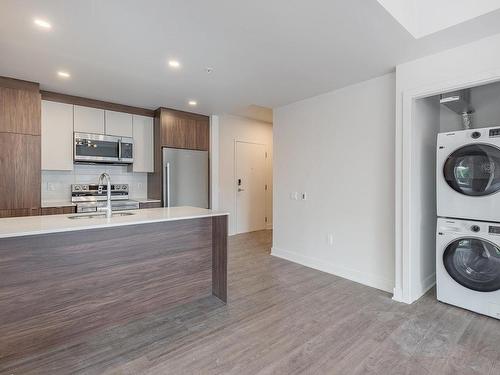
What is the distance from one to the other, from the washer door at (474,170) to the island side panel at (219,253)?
7.37ft

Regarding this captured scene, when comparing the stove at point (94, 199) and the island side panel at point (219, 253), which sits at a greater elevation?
the stove at point (94, 199)

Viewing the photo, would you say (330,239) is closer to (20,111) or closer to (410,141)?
(410,141)

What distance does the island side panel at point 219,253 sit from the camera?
9.05ft

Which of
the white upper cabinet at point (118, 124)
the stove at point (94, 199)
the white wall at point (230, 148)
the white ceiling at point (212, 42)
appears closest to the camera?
the white ceiling at point (212, 42)

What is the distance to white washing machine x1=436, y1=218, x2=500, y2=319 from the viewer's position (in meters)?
2.38

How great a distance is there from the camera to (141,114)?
454cm

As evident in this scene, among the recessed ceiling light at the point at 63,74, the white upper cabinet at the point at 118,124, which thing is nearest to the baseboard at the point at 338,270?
the white upper cabinet at the point at 118,124

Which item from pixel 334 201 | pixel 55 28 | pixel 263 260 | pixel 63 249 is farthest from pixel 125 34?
pixel 263 260

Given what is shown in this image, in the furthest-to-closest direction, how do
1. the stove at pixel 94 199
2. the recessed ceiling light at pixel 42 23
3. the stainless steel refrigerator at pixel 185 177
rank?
the stainless steel refrigerator at pixel 185 177 < the stove at pixel 94 199 < the recessed ceiling light at pixel 42 23

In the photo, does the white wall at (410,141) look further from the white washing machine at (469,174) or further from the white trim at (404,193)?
the white washing machine at (469,174)

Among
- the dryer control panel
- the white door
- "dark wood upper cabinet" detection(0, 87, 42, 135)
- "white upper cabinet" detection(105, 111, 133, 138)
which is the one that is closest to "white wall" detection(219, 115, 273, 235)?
the white door

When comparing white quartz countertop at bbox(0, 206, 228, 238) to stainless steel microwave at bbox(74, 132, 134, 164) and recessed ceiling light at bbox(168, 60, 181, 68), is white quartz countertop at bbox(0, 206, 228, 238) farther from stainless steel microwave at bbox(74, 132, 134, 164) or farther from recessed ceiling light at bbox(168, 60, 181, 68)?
stainless steel microwave at bbox(74, 132, 134, 164)

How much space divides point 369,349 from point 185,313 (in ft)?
5.03

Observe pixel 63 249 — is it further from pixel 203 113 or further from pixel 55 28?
pixel 203 113
